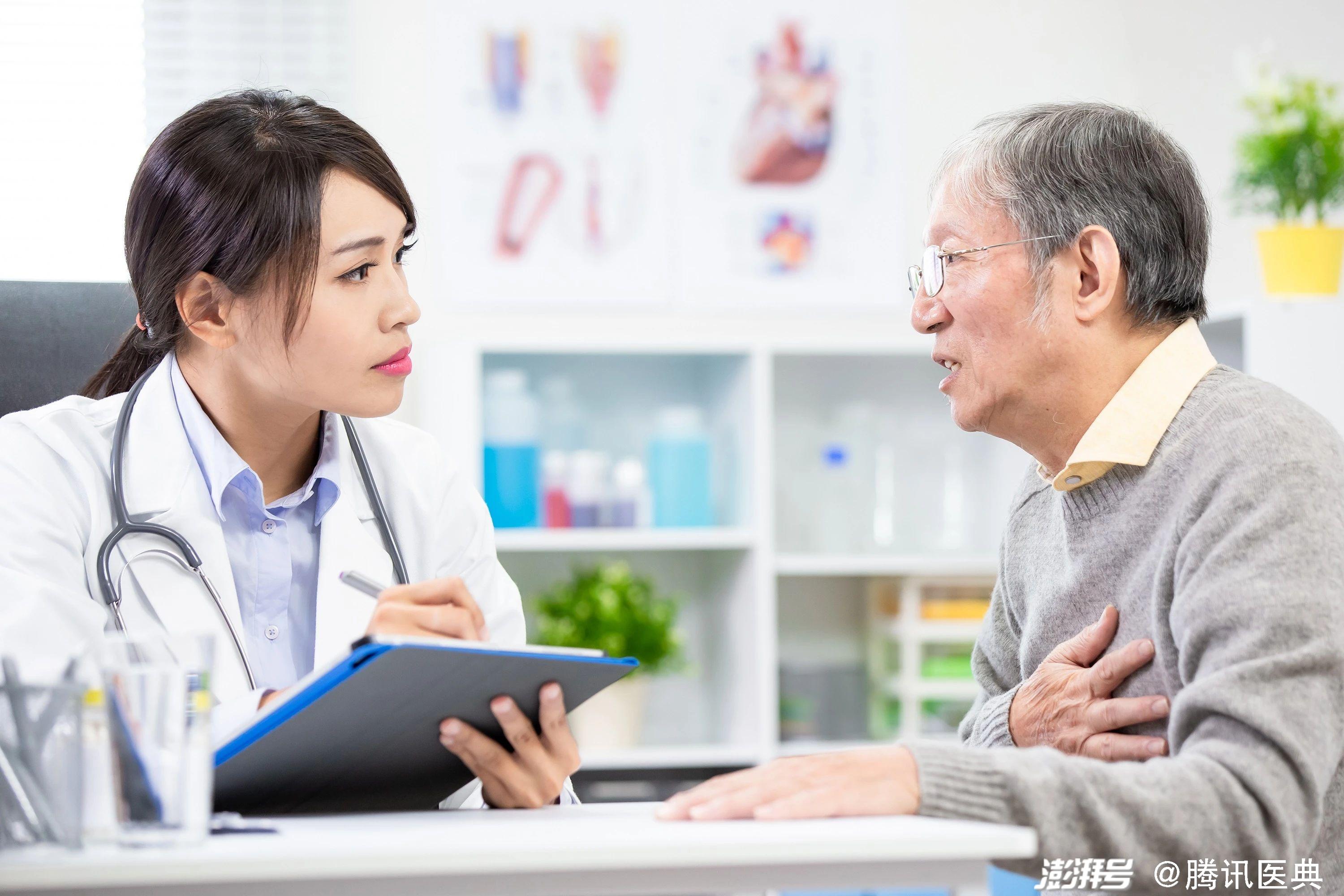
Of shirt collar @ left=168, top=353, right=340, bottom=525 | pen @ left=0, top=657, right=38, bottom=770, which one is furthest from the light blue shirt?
pen @ left=0, top=657, right=38, bottom=770

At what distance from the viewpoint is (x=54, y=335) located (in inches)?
64.2

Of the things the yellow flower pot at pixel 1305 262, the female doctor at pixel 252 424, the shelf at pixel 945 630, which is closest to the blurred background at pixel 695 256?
the shelf at pixel 945 630

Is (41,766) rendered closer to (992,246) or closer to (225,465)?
(225,465)

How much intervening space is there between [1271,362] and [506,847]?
1986mm

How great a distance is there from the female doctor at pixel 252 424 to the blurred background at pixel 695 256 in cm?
114

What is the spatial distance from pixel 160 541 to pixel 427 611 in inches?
17.0

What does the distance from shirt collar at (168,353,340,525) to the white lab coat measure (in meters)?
0.01

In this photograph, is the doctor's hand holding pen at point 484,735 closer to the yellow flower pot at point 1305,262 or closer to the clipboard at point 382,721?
the clipboard at point 382,721

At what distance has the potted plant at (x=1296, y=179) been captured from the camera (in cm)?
238

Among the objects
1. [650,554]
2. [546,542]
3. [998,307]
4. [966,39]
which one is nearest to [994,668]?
[998,307]

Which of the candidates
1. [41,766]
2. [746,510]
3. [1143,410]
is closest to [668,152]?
[746,510]

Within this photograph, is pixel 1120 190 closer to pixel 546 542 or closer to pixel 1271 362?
pixel 1271 362

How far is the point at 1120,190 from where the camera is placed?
1260 millimetres

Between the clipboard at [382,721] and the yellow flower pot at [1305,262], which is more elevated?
the yellow flower pot at [1305,262]
